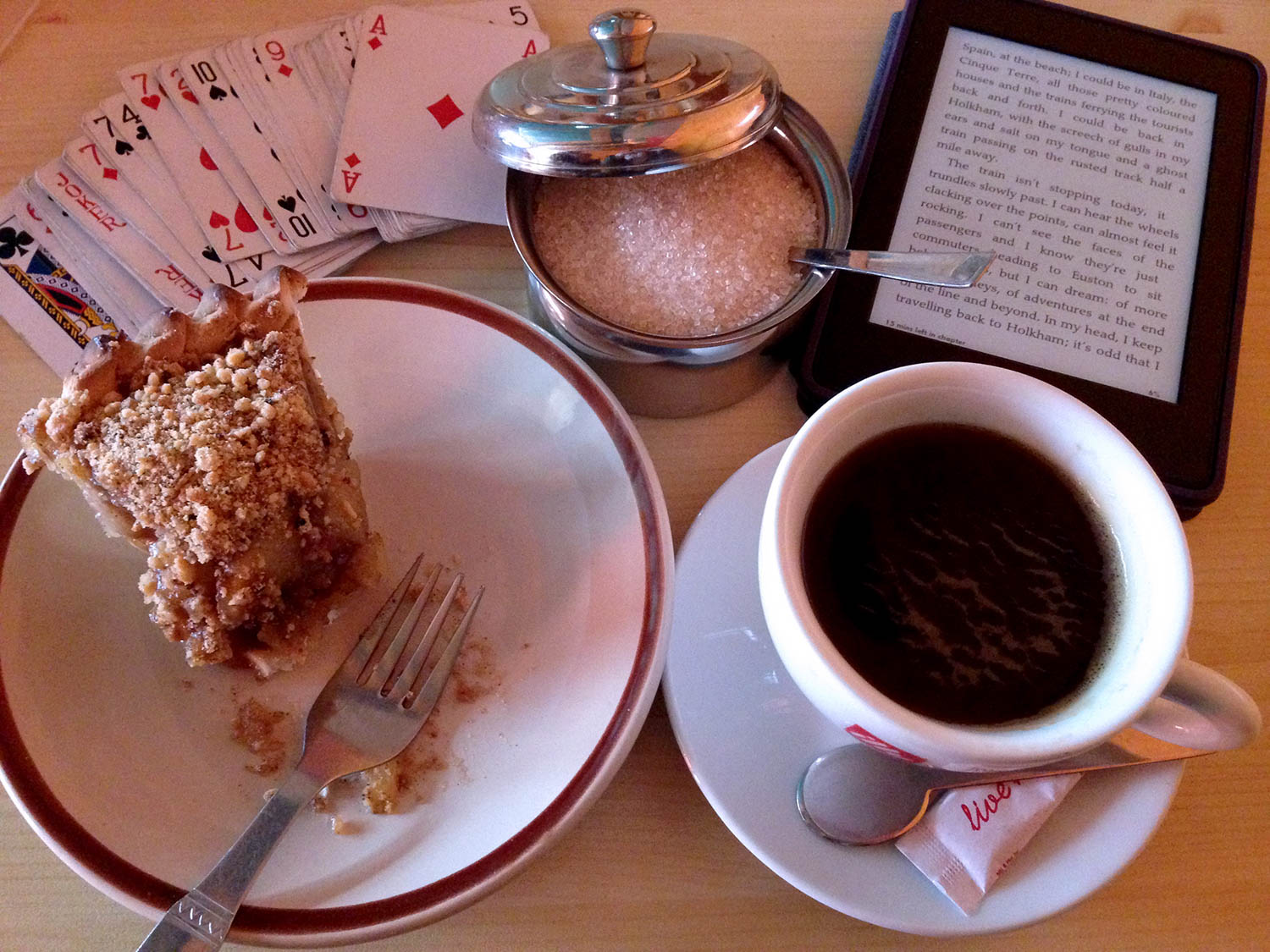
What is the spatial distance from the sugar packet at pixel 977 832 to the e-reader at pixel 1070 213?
1.28ft

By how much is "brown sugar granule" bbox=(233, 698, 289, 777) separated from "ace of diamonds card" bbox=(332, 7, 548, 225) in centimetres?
56

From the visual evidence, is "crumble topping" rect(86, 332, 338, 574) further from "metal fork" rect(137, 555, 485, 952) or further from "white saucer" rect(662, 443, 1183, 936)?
"white saucer" rect(662, 443, 1183, 936)

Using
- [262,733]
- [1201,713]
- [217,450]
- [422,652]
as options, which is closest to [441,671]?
[422,652]

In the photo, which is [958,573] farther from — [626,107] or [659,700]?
[626,107]

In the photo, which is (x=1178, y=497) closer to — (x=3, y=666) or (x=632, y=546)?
(x=632, y=546)

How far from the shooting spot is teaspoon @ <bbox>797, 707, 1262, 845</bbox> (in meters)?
0.68

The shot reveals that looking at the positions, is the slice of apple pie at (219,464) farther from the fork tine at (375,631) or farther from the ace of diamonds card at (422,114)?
the ace of diamonds card at (422,114)

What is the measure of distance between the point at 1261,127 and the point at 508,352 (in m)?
0.98

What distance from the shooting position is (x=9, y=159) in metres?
Answer: 0.99

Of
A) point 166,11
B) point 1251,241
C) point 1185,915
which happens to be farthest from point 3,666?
point 1251,241

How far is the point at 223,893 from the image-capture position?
647 mm

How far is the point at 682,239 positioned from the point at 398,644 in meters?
0.51

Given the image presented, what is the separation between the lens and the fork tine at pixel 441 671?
0.74 metres

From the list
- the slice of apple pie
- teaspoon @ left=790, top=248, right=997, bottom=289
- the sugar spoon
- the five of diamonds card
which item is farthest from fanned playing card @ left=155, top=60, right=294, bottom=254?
the sugar spoon
